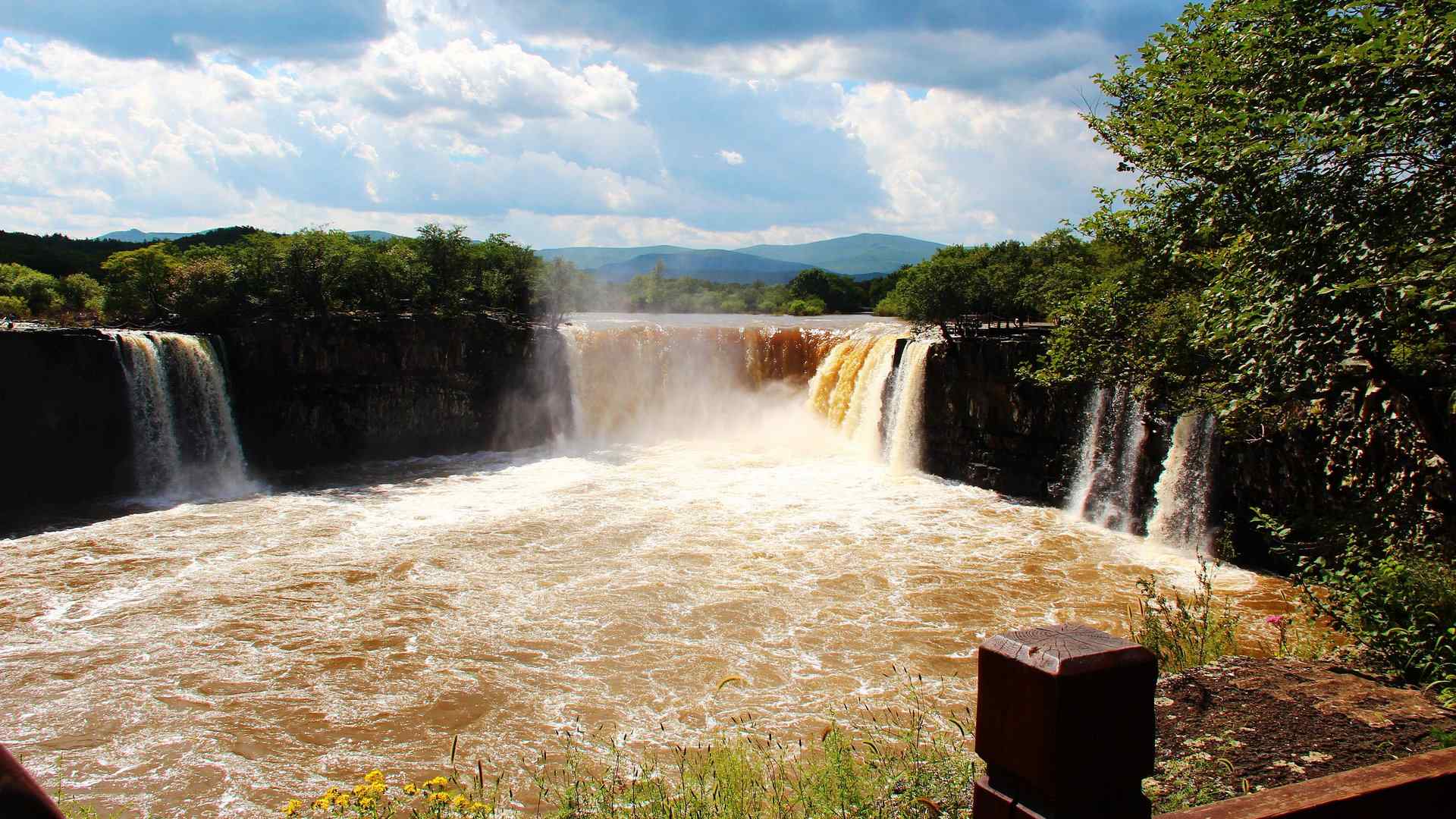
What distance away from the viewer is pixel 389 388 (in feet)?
79.0

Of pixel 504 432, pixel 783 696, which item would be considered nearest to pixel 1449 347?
pixel 783 696

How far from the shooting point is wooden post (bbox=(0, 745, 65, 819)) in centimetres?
101

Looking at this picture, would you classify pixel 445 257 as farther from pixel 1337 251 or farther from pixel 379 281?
pixel 1337 251

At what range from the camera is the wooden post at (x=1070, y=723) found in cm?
141

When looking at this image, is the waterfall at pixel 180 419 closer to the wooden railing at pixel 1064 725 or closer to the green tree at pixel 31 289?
the green tree at pixel 31 289

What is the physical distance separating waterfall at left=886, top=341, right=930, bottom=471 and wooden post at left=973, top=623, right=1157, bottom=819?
19.4 meters

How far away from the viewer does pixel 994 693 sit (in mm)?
1506

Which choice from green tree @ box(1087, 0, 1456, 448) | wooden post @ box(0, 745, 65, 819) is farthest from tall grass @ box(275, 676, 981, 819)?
green tree @ box(1087, 0, 1456, 448)

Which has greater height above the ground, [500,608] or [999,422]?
[999,422]

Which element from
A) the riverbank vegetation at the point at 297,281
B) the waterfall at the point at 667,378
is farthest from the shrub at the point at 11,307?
the waterfall at the point at 667,378

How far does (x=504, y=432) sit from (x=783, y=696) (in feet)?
60.2

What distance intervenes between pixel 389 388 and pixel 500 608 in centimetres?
1412

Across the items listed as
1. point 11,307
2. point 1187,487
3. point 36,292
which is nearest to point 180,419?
point 11,307

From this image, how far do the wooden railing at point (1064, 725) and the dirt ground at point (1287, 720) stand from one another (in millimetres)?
3357
